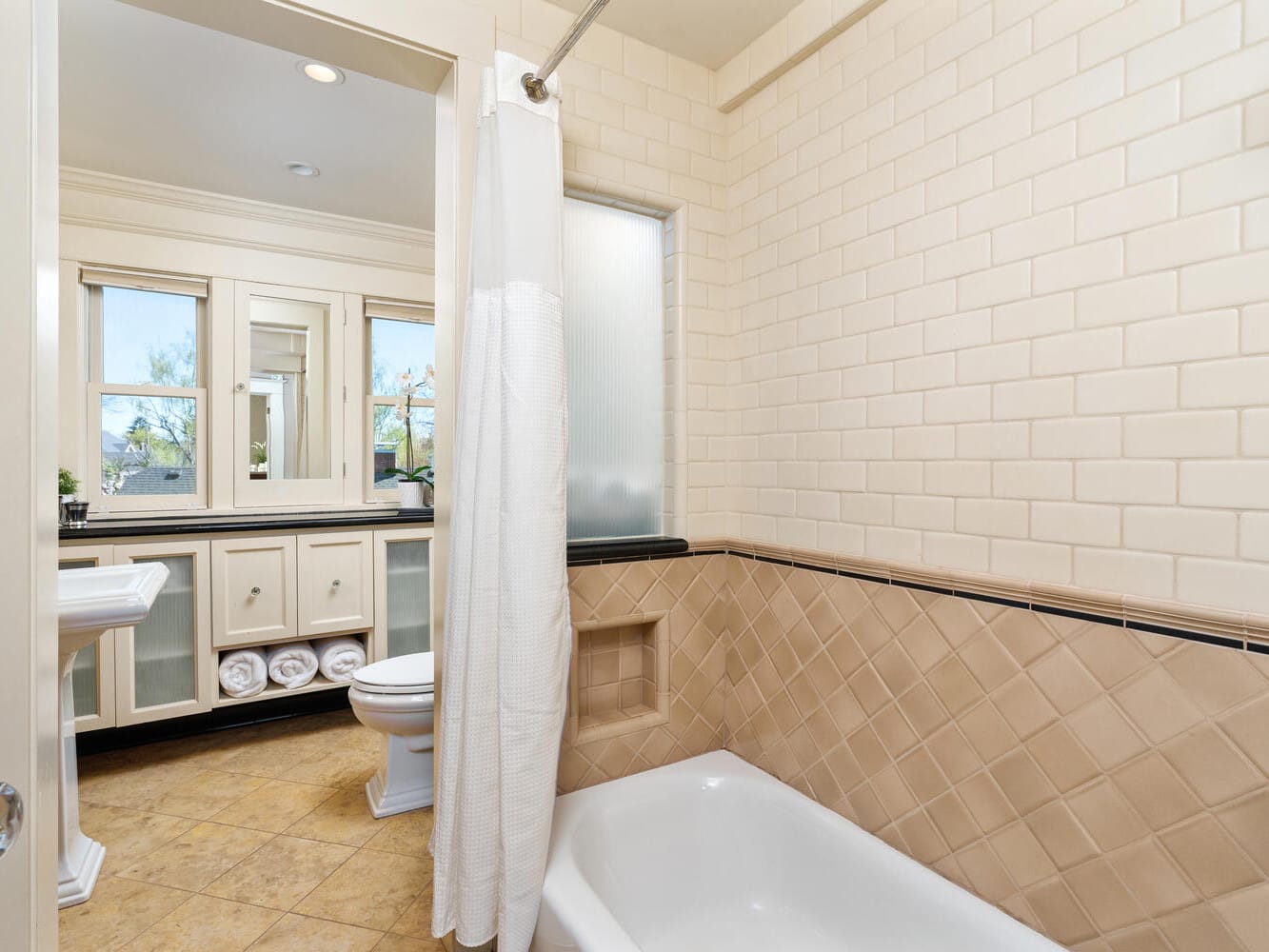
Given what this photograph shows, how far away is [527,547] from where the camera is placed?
139cm

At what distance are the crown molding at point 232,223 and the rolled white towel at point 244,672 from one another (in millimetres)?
1997

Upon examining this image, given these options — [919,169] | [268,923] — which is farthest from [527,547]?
[268,923]

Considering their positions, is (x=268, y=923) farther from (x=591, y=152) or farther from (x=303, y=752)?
(x=591, y=152)

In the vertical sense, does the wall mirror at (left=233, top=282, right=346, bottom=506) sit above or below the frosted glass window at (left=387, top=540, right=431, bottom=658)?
above

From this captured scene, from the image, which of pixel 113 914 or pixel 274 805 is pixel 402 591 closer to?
pixel 274 805

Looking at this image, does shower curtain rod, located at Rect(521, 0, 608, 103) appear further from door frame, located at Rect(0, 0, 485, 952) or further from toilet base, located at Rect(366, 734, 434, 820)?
toilet base, located at Rect(366, 734, 434, 820)

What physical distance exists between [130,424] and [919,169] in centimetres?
346

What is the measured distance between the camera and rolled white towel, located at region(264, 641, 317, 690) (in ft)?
10.0

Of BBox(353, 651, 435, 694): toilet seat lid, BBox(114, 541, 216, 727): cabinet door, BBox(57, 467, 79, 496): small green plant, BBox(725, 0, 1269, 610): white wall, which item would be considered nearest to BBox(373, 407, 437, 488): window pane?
BBox(114, 541, 216, 727): cabinet door

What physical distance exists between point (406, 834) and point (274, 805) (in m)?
0.56

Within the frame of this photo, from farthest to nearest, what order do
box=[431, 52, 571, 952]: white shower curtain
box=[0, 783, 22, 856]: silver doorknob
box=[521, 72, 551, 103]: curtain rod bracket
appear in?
box=[521, 72, 551, 103]: curtain rod bracket → box=[431, 52, 571, 952]: white shower curtain → box=[0, 783, 22, 856]: silver doorknob

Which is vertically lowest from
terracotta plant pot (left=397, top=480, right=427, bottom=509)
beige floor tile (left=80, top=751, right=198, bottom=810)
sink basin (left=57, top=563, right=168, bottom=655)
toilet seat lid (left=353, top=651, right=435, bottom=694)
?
beige floor tile (left=80, top=751, right=198, bottom=810)

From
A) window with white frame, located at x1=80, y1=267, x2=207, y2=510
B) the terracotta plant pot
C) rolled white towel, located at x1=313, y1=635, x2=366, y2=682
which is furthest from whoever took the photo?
the terracotta plant pot

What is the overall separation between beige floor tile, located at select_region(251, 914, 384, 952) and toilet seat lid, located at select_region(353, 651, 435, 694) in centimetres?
68
